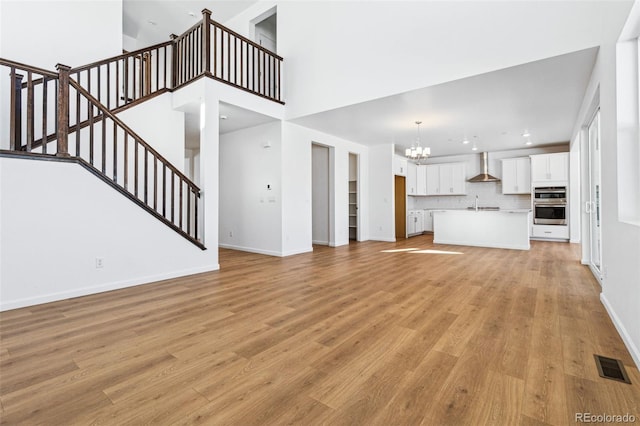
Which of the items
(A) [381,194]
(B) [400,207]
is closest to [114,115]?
(A) [381,194]

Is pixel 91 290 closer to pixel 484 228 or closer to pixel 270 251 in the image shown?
pixel 270 251

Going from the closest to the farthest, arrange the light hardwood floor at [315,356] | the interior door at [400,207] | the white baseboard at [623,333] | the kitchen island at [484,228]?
1. the light hardwood floor at [315,356]
2. the white baseboard at [623,333]
3. the kitchen island at [484,228]
4. the interior door at [400,207]

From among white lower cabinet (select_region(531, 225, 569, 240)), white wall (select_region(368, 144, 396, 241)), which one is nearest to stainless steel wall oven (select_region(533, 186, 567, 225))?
white lower cabinet (select_region(531, 225, 569, 240))

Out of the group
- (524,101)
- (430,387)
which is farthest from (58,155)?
(524,101)

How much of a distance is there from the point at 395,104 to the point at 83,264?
500 cm

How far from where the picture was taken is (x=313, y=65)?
18.7ft

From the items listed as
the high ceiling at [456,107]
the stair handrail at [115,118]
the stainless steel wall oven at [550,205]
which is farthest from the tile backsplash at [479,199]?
the stair handrail at [115,118]

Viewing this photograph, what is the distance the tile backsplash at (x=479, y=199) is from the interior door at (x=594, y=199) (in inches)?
184

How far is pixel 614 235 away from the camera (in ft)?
8.52

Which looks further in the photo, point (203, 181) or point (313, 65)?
point (313, 65)

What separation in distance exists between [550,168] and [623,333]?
292 inches

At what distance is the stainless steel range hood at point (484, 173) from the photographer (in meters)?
9.23

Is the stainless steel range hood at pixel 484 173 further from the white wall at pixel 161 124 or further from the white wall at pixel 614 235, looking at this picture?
the white wall at pixel 161 124

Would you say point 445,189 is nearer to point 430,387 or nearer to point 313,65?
point 313,65
